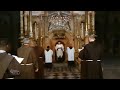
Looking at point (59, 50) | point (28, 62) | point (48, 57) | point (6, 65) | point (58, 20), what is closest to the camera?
point (6, 65)

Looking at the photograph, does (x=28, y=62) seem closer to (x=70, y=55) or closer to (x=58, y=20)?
(x=70, y=55)

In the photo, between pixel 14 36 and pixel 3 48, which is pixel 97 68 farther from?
pixel 14 36

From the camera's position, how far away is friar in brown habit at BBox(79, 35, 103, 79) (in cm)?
516

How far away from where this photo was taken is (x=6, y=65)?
3.47m

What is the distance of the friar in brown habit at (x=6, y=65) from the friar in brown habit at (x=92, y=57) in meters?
1.75

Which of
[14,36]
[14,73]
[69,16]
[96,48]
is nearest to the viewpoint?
[14,73]

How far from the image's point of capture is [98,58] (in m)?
5.20

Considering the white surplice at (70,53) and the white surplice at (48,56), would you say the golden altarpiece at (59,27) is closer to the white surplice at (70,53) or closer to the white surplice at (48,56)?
the white surplice at (70,53)

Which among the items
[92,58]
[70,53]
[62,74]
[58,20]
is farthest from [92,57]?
[58,20]

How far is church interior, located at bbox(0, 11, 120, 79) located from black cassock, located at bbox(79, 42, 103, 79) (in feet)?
7.86

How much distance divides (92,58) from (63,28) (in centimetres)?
692
